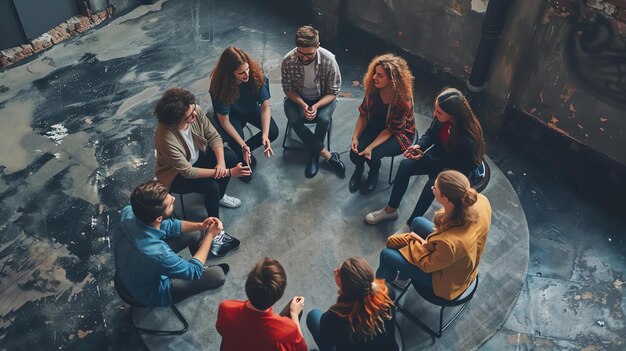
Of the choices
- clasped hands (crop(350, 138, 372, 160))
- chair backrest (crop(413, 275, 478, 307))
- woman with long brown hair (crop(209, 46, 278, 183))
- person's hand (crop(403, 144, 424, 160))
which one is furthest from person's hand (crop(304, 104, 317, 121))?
chair backrest (crop(413, 275, 478, 307))

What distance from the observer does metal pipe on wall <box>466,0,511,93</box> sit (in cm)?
484

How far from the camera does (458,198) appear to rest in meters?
3.21

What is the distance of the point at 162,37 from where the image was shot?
280 inches

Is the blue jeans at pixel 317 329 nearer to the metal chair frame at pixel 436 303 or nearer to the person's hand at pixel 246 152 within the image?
the metal chair frame at pixel 436 303

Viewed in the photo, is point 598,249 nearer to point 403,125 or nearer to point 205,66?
point 403,125

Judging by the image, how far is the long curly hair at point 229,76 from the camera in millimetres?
4332

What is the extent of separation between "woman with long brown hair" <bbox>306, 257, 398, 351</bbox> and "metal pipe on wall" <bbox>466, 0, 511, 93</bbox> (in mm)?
3053

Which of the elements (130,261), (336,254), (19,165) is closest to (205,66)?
(19,165)

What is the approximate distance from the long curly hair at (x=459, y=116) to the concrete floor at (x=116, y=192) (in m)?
1.31

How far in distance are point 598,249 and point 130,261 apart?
3.86m

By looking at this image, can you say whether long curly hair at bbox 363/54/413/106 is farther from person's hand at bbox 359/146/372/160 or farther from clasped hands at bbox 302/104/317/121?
clasped hands at bbox 302/104/317/121

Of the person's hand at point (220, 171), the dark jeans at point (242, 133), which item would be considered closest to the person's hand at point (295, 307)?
the person's hand at point (220, 171)

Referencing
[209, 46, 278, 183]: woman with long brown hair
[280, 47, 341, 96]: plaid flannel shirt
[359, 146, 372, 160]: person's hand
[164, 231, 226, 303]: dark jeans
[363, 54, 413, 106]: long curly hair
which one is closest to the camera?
[164, 231, 226, 303]: dark jeans

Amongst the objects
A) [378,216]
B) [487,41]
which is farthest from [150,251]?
[487,41]
